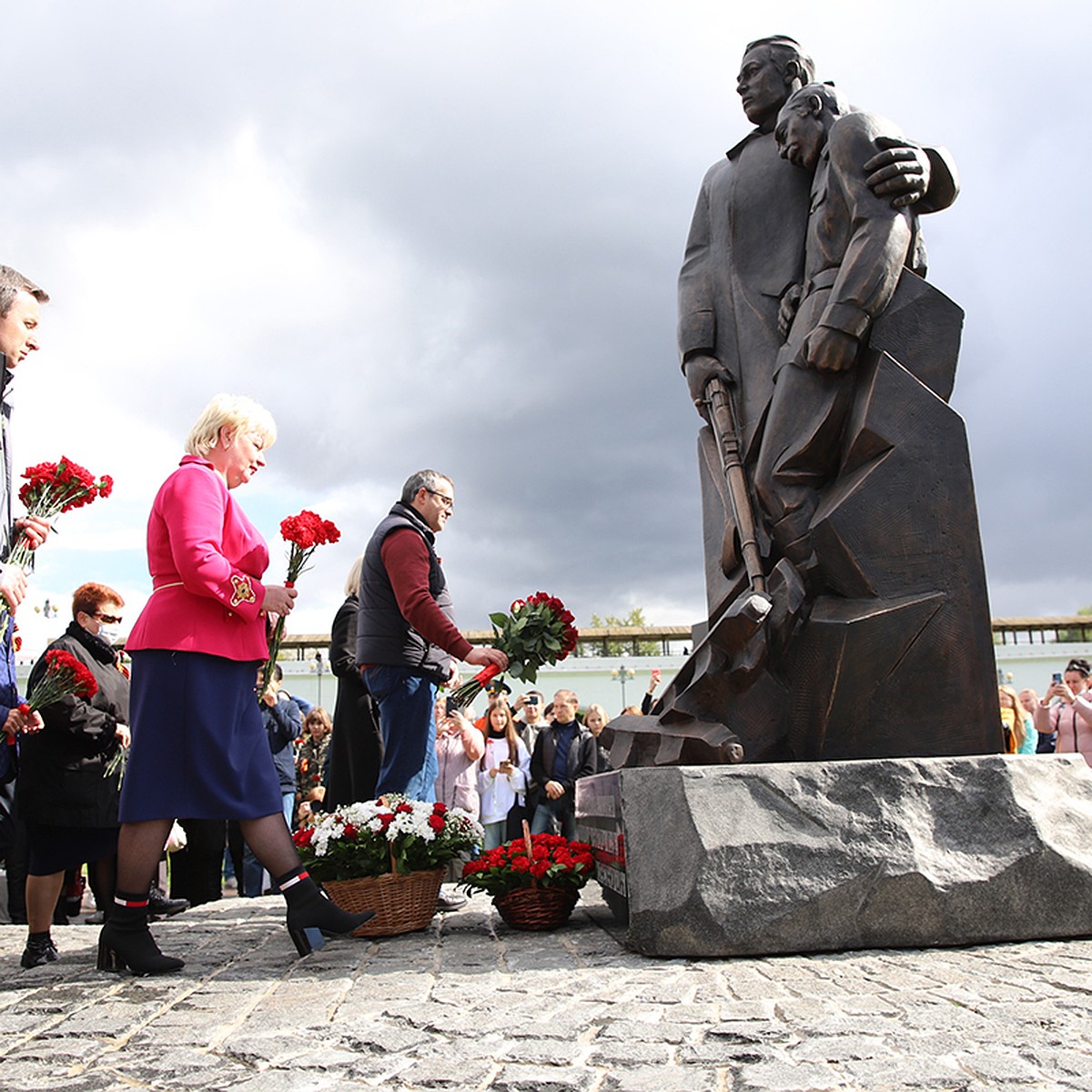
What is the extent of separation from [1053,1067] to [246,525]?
307 centimetres

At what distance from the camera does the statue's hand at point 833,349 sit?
14.7 ft

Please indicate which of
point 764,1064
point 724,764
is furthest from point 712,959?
point 764,1064

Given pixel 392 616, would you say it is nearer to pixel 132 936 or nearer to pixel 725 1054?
pixel 132 936

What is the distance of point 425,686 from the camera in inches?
202

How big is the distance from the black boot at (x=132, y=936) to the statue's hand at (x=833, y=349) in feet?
10.7

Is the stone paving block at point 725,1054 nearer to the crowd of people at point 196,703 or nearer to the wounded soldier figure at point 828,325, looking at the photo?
the crowd of people at point 196,703

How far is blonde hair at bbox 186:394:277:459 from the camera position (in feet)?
13.4

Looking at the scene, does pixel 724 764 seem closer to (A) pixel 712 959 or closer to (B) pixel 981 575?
(A) pixel 712 959

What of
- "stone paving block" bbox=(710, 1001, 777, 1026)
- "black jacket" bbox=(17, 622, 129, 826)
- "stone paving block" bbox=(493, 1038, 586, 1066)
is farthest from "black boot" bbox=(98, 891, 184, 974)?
"stone paving block" bbox=(710, 1001, 777, 1026)

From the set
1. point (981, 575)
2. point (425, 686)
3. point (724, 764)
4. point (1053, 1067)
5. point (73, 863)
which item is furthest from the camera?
point (425, 686)

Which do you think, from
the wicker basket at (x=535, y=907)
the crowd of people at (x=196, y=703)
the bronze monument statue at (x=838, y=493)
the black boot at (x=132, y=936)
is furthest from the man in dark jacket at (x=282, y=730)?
the black boot at (x=132, y=936)

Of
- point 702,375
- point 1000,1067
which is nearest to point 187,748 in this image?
point 1000,1067

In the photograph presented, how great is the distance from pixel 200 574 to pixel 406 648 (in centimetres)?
158

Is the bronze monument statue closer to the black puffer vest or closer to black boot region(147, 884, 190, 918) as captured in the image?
the black puffer vest
